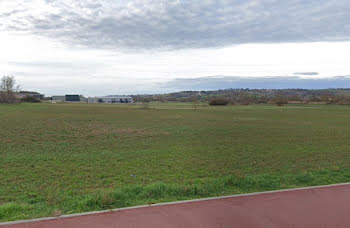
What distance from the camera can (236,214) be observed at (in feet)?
14.9

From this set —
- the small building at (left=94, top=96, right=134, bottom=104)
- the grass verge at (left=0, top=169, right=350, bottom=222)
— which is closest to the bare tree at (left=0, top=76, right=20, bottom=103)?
the small building at (left=94, top=96, right=134, bottom=104)

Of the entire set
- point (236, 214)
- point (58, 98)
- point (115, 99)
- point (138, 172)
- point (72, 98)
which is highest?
point (58, 98)

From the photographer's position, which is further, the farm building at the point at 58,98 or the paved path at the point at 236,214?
the farm building at the point at 58,98

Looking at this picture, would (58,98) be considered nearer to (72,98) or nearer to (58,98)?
(58,98)

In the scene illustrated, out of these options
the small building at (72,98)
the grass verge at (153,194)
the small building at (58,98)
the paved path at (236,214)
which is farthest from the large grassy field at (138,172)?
the small building at (58,98)

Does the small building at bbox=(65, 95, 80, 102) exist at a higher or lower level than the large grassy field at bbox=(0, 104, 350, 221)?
higher

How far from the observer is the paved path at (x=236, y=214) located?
13.6ft

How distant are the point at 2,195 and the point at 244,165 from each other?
6928mm

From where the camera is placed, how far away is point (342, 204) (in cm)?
500

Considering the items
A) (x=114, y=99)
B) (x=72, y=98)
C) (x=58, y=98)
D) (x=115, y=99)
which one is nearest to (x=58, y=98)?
(x=58, y=98)

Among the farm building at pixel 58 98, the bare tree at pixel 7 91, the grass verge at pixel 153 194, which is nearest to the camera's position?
the grass verge at pixel 153 194

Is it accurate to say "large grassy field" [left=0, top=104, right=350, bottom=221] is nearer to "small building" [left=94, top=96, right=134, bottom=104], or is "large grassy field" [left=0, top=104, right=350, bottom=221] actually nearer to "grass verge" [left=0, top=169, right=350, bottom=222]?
"grass verge" [left=0, top=169, right=350, bottom=222]

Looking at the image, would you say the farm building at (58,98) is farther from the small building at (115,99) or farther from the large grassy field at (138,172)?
the large grassy field at (138,172)

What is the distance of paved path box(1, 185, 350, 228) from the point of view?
415cm
